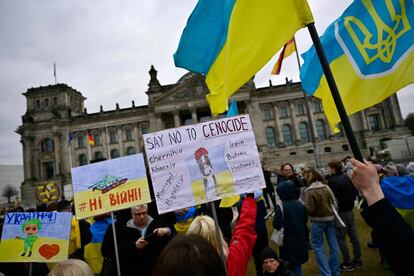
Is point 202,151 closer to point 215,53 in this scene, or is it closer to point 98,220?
point 215,53

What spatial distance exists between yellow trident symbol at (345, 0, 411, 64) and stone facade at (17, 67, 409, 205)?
44123 millimetres

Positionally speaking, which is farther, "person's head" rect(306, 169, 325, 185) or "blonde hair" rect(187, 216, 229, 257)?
"person's head" rect(306, 169, 325, 185)

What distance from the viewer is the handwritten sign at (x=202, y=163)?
3123 millimetres

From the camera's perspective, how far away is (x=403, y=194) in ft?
9.84

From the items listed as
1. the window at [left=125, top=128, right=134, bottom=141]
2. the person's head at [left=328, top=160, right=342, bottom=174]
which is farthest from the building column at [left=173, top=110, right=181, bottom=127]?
the person's head at [left=328, top=160, right=342, bottom=174]

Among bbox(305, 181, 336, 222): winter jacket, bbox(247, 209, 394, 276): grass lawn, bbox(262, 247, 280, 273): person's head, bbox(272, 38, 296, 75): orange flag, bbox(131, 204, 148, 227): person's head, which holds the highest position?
bbox(272, 38, 296, 75): orange flag

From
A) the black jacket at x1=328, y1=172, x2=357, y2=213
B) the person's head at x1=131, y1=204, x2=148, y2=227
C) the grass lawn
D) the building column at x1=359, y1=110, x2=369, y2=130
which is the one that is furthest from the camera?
the building column at x1=359, y1=110, x2=369, y2=130

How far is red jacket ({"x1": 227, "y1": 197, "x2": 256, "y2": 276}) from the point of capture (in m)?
2.56

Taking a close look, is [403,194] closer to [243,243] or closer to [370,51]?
[370,51]

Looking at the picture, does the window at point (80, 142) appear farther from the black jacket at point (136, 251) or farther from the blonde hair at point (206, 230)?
the blonde hair at point (206, 230)

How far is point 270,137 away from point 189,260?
176 feet

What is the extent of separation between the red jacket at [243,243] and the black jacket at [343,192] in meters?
3.38

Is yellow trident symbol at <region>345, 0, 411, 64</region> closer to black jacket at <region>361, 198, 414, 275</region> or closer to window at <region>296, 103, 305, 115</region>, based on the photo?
black jacket at <region>361, 198, 414, 275</region>

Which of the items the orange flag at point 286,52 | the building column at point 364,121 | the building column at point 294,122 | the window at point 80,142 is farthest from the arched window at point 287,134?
the window at point 80,142
